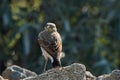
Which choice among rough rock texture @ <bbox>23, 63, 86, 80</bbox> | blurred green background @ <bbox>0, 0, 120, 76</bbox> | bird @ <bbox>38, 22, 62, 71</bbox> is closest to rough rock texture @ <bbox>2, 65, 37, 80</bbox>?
bird @ <bbox>38, 22, 62, 71</bbox>

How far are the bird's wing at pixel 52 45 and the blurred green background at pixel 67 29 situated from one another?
1183cm

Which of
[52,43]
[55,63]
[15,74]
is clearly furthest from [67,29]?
[55,63]

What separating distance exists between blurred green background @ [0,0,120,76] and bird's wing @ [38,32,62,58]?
11835mm

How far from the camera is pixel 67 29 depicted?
80.7 ft

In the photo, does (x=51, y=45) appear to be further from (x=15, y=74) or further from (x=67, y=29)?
(x=67, y=29)

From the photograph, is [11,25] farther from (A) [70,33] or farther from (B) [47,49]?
(B) [47,49]

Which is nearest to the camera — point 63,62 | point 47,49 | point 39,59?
point 47,49

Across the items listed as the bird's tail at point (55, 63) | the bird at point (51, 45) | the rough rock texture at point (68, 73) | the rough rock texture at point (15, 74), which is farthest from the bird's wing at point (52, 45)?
the rough rock texture at point (68, 73)

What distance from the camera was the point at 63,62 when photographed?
2270 cm

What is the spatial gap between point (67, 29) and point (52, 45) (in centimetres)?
1312

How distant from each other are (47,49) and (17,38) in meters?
13.7

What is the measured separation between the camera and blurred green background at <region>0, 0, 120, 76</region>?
80.0 feet

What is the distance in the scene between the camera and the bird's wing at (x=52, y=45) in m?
11.4

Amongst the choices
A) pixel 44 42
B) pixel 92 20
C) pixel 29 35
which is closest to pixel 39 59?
pixel 29 35
